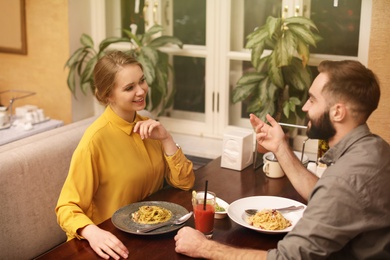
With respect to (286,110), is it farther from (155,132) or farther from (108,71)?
(108,71)

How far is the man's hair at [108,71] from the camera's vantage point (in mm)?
2330

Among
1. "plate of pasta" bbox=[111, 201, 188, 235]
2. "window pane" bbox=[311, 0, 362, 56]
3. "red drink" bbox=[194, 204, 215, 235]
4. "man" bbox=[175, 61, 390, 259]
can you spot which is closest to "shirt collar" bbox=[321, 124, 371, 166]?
"man" bbox=[175, 61, 390, 259]

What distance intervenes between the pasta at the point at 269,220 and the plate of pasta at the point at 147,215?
258mm

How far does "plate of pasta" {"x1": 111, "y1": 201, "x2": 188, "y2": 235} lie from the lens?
197cm

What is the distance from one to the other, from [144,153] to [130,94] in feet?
0.86

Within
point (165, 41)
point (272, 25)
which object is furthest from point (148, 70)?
point (272, 25)

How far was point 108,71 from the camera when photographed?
2.34 meters

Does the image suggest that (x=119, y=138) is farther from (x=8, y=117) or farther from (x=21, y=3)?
(x=21, y=3)

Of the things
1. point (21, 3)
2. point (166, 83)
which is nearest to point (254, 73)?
point (166, 83)

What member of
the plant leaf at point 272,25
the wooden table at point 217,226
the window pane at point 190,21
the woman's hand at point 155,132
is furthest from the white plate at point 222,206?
the window pane at point 190,21

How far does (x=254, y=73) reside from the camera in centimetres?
328

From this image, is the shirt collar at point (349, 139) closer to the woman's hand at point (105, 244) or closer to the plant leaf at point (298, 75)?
the woman's hand at point (105, 244)

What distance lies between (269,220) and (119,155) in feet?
2.20

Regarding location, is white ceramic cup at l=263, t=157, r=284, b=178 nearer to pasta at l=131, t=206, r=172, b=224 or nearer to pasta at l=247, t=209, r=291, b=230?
pasta at l=247, t=209, r=291, b=230
